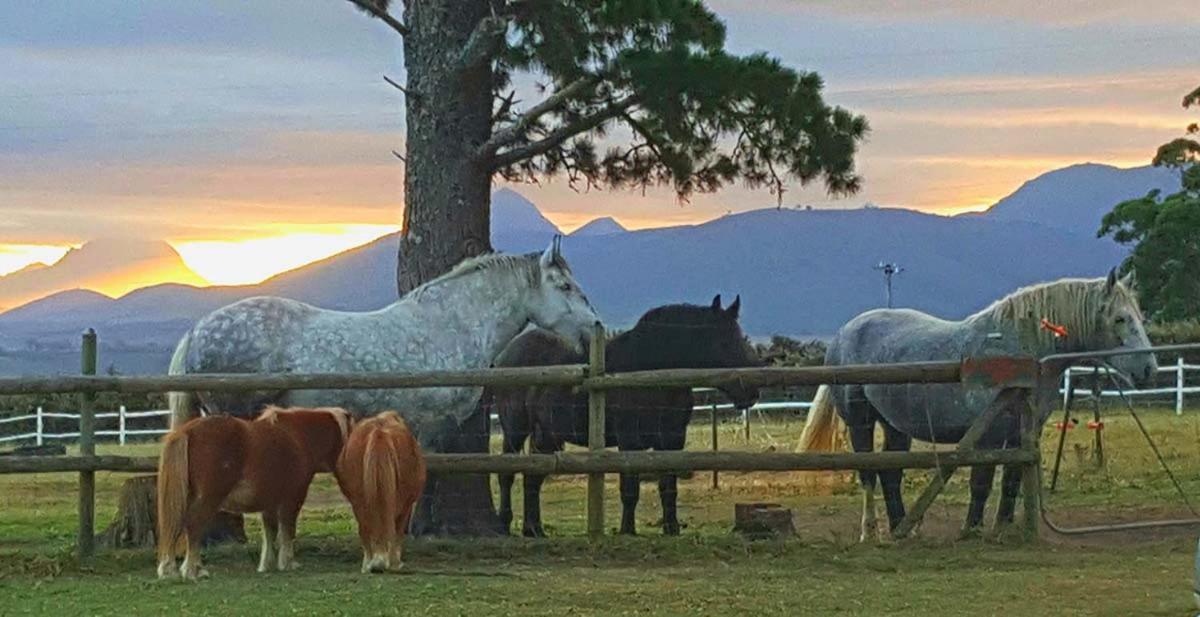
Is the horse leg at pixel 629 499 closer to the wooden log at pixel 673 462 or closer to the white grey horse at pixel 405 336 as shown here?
the white grey horse at pixel 405 336

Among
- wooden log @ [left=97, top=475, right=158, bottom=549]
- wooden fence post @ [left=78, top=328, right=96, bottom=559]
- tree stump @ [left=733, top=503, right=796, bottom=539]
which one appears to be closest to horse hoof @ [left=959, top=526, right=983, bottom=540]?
tree stump @ [left=733, top=503, right=796, bottom=539]

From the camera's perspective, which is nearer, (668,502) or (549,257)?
(549,257)

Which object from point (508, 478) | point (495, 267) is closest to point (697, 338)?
point (508, 478)

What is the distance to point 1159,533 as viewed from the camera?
33.2 ft

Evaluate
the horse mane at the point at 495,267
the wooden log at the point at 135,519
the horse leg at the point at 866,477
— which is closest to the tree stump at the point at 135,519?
the wooden log at the point at 135,519

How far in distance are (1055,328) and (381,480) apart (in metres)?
4.82

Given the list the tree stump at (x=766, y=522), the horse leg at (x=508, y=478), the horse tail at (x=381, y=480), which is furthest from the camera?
the horse leg at (x=508, y=478)

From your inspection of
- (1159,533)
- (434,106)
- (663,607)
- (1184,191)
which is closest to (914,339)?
(1159,533)

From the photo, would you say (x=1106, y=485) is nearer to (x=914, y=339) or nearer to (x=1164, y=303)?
(x=914, y=339)

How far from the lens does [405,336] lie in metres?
10.4

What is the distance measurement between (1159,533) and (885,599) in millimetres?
3271

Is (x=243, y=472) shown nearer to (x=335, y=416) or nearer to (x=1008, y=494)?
(x=335, y=416)

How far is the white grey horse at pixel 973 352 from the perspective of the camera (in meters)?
10.6

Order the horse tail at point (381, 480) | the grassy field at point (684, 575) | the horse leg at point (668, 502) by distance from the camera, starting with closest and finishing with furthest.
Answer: the grassy field at point (684, 575), the horse tail at point (381, 480), the horse leg at point (668, 502)
